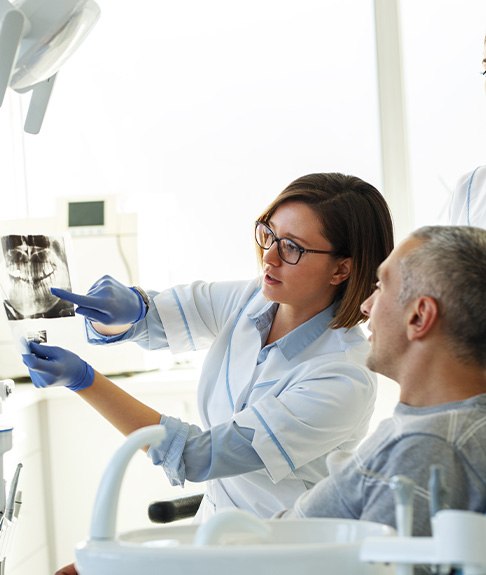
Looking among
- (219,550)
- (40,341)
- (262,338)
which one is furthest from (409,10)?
(219,550)

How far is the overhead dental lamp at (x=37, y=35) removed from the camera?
132 cm

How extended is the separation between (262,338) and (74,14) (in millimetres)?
776

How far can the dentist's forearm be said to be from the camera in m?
1.70

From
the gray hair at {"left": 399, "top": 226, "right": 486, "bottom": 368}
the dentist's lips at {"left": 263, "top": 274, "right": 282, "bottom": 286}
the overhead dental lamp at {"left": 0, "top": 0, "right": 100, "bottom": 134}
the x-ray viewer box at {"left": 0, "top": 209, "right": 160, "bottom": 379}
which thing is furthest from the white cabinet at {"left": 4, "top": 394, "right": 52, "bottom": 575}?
the gray hair at {"left": 399, "top": 226, "right": 486, "bottom": 368}

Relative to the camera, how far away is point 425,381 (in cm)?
124

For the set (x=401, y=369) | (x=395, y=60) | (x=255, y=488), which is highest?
(x=395, y=60)

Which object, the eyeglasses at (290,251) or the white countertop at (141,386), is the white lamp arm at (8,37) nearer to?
the eyeglasses at (290,251)

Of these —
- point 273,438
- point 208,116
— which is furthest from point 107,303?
point 208,116

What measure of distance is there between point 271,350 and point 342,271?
0.72 ft

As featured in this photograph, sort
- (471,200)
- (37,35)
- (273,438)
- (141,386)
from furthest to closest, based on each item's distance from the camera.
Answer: (141,386) → (471,200) → (273,438) → (37,35)

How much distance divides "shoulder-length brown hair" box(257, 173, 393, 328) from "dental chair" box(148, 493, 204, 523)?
47cm

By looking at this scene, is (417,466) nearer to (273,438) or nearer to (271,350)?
(273,438)

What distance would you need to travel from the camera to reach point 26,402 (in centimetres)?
276

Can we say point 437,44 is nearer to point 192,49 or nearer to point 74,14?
point 192,49
